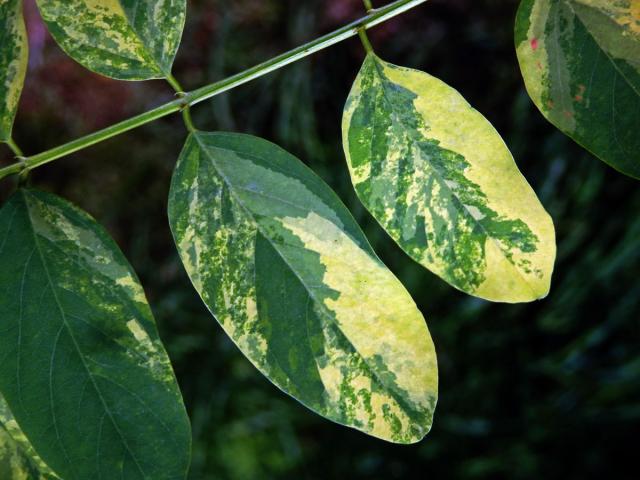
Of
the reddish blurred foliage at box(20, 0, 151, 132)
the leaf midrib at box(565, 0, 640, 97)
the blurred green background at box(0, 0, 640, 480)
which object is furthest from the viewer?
the reddish blurred foliage at box(20, 0, 151, 132)

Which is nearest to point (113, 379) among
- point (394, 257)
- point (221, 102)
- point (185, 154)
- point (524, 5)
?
point (185, 154)

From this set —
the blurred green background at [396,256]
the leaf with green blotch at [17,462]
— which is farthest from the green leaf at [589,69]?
the blurred green background at [396,256]

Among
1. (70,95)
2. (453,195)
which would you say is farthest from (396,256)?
(453,195)

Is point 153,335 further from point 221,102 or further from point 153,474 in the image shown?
point 221,102

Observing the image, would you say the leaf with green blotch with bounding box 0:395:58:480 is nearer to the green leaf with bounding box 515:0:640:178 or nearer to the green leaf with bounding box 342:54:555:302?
the green leaf with bounding box 342:54:555:302

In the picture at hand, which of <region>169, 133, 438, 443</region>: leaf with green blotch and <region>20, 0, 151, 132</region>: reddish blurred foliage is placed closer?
<region>169, 133, 438, 443</region>: leaf with green blotch

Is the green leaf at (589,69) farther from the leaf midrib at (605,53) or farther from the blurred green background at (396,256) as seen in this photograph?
the blurred green background at (396,256)

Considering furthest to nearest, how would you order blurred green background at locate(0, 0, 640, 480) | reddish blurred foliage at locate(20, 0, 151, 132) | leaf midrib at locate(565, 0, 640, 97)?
reddish blurred foliage at locate(20, 0, 151, 132)
blurred green background at locate(0, 0, 640, 480)
leaf midrib at locate(565, 0, 640, 97)

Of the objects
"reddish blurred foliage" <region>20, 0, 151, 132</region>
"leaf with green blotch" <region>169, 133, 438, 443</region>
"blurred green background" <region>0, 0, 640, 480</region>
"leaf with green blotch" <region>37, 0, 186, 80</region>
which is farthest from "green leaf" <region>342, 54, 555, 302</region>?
"reddish blurred foliage" <region>20, 0, 151, 132</region>
